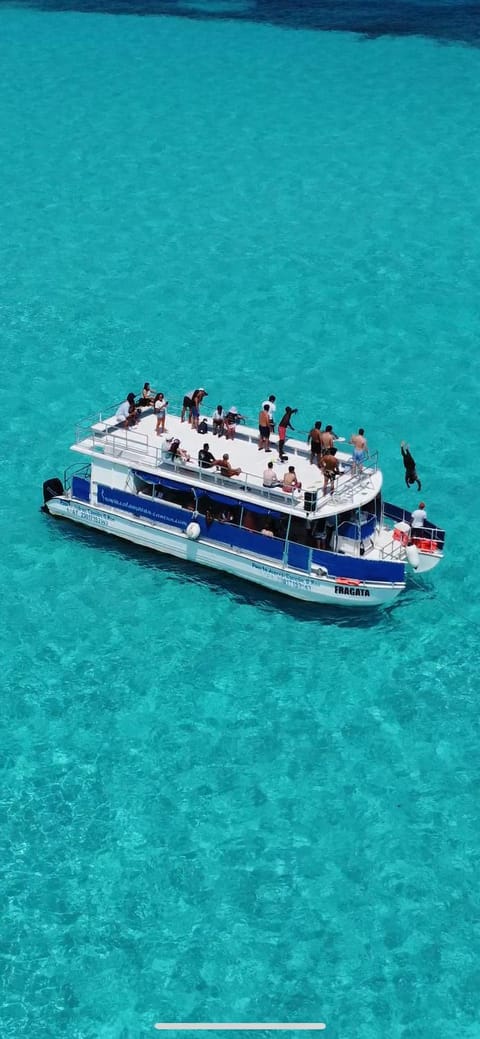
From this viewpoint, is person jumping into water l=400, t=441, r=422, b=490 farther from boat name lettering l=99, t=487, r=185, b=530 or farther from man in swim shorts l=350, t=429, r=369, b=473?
boat name lettering l=99, t=487, r=185, b=530

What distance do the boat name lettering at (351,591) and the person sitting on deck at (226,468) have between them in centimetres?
482

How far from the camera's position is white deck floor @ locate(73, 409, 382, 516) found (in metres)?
38.0

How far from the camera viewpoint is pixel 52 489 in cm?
4238

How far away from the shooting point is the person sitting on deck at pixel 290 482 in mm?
37969

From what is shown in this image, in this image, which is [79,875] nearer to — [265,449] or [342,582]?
[342,582]

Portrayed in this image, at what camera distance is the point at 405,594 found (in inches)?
1548

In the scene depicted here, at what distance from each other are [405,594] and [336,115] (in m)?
47.0

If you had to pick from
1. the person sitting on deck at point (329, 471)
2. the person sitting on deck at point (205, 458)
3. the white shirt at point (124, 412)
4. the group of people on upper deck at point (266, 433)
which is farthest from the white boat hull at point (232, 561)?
the white shirt at point (124, 412)

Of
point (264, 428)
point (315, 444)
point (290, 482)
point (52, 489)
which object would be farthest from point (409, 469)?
point (52, 489)

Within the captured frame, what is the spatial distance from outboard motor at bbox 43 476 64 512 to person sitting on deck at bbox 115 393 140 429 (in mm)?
2988

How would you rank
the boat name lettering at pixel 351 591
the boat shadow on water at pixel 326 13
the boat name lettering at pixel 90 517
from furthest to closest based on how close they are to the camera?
the boat shadow on water at pixel 326 13 → the boat name lettering at pixel 90 517 → the boat name lettering at pixel 351 591

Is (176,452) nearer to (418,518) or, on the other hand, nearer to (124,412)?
(124,412)

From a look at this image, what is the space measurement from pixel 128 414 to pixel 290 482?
22.5ft

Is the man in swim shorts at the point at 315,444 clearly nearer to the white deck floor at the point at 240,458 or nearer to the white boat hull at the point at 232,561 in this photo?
the white deck floor at the point at 240,458
